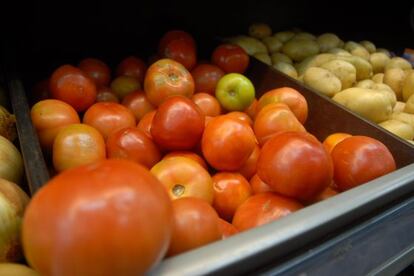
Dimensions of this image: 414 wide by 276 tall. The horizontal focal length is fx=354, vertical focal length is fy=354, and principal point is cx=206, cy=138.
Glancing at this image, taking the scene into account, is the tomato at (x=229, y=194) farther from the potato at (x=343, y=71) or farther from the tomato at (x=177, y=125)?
the potato at (x=343, y=71)

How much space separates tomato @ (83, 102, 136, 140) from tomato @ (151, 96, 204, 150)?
13 centimetres

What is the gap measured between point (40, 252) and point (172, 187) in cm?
30

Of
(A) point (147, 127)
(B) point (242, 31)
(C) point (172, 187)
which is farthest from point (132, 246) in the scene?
(B) point (242, 31)

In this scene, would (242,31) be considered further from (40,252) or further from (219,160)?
Result: (40,252)

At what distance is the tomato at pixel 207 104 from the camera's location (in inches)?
39.1

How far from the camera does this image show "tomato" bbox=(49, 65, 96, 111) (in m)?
0.94

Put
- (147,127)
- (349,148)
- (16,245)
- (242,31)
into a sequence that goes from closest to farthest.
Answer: (16,245) → (349,148) → (147,127) → (242,31)

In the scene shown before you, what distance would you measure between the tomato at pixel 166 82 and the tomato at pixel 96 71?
0.67 feet

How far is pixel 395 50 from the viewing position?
1988 mm

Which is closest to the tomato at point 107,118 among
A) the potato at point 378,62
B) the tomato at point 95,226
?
the tomato at point 95,226

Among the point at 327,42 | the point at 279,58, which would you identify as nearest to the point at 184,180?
the point at 279,58

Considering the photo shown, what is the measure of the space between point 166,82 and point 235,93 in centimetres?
20

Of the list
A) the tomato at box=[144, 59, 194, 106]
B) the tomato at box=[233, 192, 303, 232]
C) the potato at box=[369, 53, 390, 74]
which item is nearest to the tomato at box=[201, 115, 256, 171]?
the tomato at box=[233, 192, 303, 232]

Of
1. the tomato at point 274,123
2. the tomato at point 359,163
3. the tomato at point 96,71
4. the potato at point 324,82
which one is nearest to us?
the tomato at point 359,163
